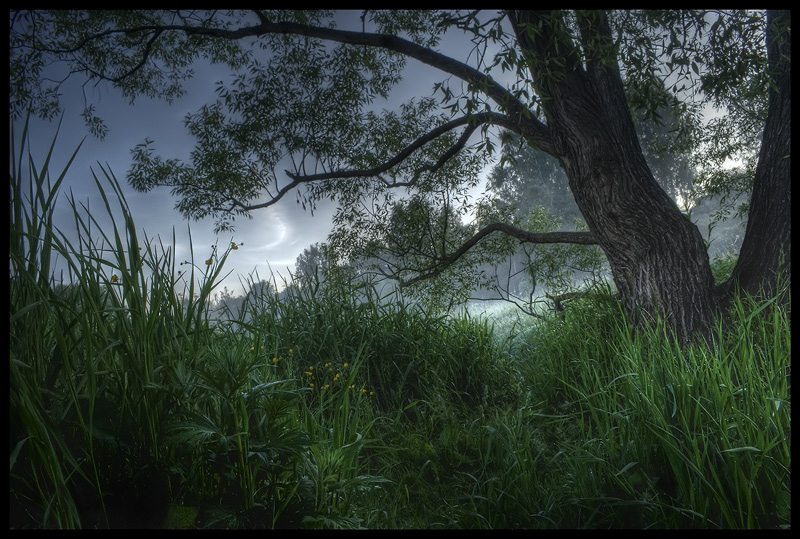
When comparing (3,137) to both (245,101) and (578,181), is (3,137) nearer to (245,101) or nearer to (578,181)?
(578,181)

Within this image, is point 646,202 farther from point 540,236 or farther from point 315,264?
point 315,264

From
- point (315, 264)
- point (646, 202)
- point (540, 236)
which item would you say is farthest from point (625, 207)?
point (315, 264)

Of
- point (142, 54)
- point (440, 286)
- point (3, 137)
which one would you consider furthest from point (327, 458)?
point (142, 54)

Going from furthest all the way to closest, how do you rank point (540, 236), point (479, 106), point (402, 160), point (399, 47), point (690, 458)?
point (402, 160)
point (540, 236)
point (399, 47)
point (479, 106)
point (690, 458)

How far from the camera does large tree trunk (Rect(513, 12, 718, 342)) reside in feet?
11.1

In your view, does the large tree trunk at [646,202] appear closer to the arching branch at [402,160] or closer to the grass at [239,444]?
the arching branch at [402,160]

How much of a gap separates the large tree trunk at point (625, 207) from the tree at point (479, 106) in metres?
0.01

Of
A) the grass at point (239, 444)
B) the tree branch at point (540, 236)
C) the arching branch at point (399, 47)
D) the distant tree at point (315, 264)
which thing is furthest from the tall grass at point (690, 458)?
the distant tree at point (315, 264)

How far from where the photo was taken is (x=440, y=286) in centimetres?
549

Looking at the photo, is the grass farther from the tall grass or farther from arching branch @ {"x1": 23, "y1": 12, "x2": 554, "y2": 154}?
arching branch @ {"x1": 23, "y1": 12, "x2": 554, "y2": 154}

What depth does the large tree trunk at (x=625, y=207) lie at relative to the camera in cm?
339

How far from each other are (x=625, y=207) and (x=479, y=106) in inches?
56.1

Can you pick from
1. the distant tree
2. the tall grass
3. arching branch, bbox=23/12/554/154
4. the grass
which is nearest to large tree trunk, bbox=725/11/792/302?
the grass

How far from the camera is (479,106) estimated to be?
9.02 feet
